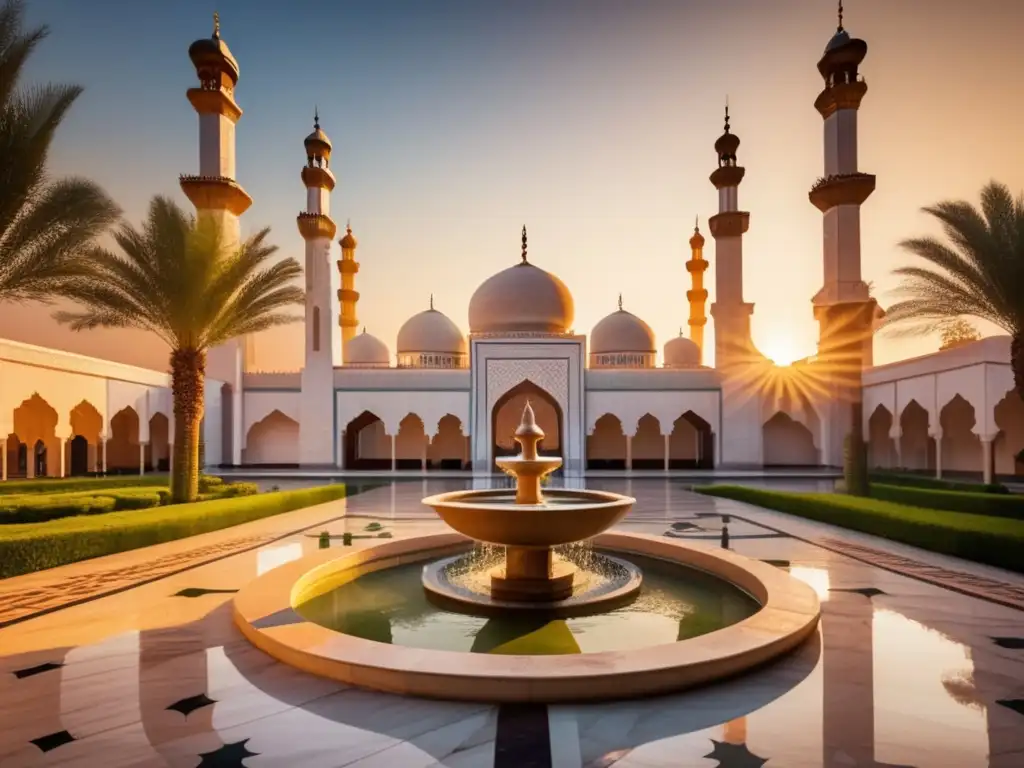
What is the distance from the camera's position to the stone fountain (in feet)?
12.5

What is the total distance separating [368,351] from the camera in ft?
70.3

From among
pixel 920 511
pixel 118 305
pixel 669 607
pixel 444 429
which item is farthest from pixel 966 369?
pixel 118 305

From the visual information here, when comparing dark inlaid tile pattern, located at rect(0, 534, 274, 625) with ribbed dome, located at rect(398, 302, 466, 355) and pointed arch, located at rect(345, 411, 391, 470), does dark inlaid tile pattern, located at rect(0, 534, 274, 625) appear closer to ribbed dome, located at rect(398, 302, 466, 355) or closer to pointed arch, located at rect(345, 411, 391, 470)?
pointed arch, located at rect(345, 411, 391, 470)

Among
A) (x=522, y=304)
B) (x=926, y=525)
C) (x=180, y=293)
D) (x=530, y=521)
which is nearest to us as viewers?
(x=530, y=521)

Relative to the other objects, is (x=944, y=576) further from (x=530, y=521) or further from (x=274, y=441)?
(x=274, y=441)

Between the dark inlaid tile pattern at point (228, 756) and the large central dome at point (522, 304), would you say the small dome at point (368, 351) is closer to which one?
the large central dome at point (522, 304)

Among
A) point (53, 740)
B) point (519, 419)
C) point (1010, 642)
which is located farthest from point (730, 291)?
point (53, 740)

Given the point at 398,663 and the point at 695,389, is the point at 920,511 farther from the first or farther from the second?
the point at 695,389

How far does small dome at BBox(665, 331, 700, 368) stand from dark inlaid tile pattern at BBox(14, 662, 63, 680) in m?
20.6

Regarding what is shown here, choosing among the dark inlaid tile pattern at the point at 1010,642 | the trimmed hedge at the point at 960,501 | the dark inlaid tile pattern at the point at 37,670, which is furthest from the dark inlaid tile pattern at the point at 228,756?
the trimmed hedge at the point at 960,501

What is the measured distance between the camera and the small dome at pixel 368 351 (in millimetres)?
21406

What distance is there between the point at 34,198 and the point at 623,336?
56.2 ft

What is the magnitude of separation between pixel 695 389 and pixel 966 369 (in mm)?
6390

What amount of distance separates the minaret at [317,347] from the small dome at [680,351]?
1136 centimetres
